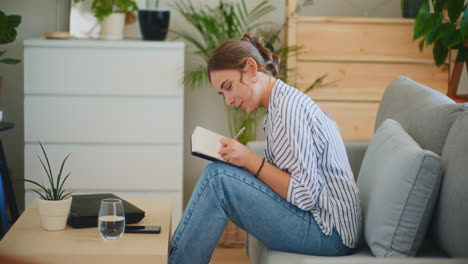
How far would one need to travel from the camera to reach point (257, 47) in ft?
7.18

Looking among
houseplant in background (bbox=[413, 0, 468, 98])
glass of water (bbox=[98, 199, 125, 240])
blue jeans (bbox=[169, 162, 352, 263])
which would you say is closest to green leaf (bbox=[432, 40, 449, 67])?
houseplant in background (bbox=[413, 0, 468, 98])

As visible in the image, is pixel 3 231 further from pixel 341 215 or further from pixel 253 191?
pixel 341 215

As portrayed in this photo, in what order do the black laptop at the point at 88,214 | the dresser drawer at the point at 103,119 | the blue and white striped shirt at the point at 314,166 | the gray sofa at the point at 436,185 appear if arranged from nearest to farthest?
the gray sofa at the point at 436,185
the blue and white striped shirt at the point at 314,166
the black laptop at the point at 88,214
the dresser drawer at the point at 103,119

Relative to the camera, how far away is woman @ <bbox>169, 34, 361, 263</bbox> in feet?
6.36

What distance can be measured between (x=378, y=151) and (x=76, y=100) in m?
1.92

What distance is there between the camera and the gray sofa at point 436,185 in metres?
1.65

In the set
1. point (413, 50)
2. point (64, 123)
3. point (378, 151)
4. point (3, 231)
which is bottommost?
point (3, 231)

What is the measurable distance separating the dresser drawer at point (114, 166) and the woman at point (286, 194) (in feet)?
4.98

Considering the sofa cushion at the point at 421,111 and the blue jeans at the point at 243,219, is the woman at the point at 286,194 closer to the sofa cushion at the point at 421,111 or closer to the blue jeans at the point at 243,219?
the blue jeans at the point at 243,219

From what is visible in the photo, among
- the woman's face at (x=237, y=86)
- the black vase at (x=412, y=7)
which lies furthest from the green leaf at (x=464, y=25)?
the woman's face at (x=237, y=86)

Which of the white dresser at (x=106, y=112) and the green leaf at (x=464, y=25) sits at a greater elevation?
the green leaf at (x=464, y=25)

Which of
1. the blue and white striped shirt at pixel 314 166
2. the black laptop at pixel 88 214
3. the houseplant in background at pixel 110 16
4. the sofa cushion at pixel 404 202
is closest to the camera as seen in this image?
the sofa cushion at pixel 404 202

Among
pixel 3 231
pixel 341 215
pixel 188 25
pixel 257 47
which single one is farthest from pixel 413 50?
pixel 3 231

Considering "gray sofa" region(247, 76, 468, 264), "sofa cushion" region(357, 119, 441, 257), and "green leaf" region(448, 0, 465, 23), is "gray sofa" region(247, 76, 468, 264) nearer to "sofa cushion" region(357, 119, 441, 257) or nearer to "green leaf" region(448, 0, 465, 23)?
"sofa cushion" region(357, 119, 441, 257)
